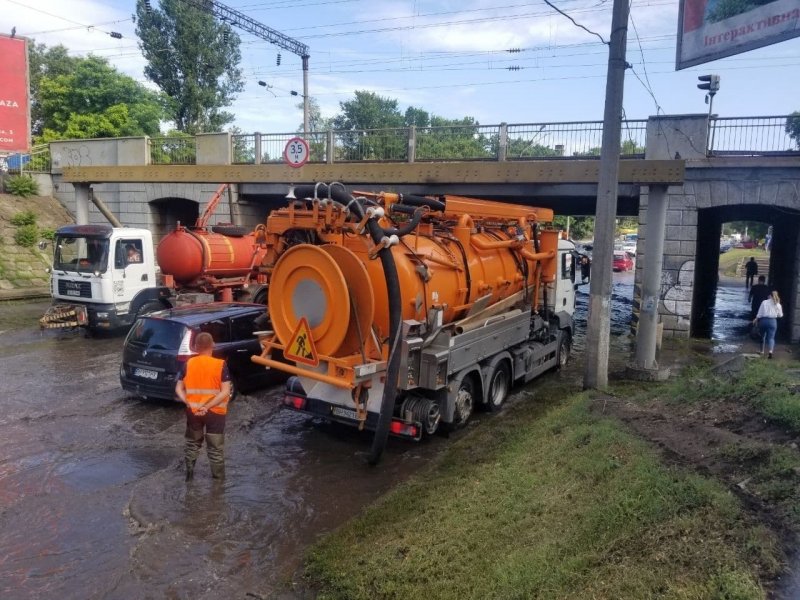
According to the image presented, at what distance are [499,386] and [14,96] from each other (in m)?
27.2

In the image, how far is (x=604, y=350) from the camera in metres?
10.3

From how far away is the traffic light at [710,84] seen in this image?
15.5 meters

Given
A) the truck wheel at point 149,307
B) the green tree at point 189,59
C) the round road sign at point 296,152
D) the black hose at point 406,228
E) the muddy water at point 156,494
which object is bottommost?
the muddy water at point 156,494

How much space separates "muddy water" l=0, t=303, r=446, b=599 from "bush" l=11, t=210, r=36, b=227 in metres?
15.6

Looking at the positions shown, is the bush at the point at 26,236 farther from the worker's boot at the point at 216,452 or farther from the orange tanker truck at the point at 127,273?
the worker's boot at the point at 216,452

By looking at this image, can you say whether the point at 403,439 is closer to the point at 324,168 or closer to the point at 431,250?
the point at 431,250

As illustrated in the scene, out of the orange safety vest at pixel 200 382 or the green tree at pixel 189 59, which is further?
the green tree at pixel 189 59

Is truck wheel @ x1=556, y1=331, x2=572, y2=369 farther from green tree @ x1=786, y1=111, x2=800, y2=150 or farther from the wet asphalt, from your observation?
green tree @ x1=786, y1=111, x2=800, y2=150

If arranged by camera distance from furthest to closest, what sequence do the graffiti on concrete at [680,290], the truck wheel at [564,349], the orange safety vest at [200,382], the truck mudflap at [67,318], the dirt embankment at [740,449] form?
the graffiti on concrete at [680,290] < the truck mudflap at [67,318] < the truck wheel at [564,349] < the orange safety vest at [200,382] < the dirt embankment at [740,449]

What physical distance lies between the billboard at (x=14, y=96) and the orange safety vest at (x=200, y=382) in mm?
26092

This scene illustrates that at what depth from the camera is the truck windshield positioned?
14695 millimetres

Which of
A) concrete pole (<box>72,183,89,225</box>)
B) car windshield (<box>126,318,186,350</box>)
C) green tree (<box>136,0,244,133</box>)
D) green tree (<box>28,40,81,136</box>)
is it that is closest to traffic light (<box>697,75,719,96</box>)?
car windshield (<box>126,318,186,350</box>)

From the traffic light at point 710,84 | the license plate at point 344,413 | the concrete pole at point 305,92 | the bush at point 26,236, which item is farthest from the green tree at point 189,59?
the license plate at point 344,413

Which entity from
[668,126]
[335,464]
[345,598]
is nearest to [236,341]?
[335,464]
